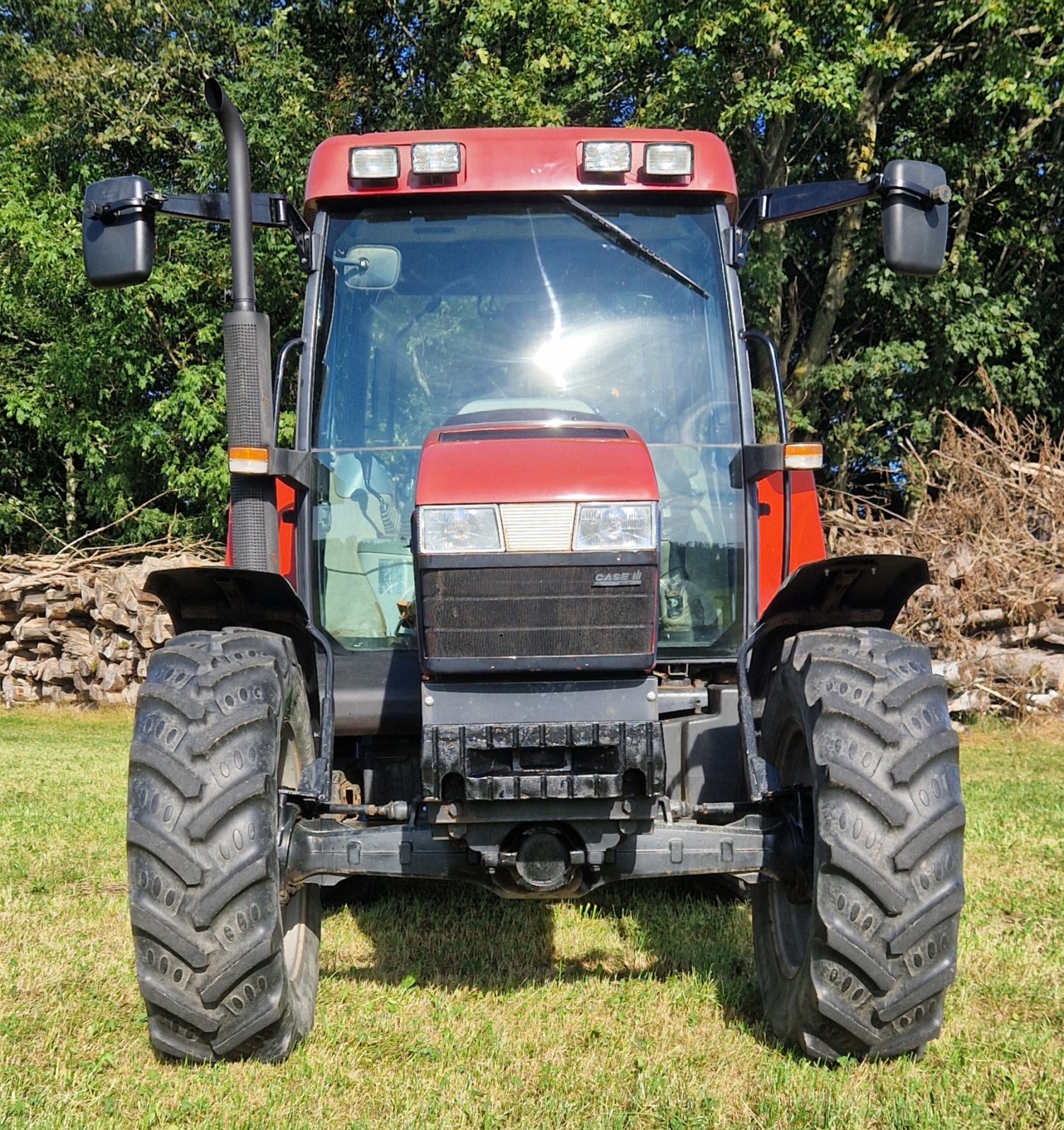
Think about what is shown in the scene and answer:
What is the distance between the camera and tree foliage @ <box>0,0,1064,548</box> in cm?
1249

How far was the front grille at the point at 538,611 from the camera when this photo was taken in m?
3.05

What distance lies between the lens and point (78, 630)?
1202 centimetres

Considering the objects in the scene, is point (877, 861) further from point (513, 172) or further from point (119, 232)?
point (119, 232)

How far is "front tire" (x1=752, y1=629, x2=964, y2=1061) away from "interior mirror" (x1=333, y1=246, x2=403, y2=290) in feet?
6.15

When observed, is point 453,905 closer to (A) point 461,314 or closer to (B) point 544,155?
(A) point 461,314

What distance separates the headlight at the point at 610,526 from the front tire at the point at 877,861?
0.57 meters

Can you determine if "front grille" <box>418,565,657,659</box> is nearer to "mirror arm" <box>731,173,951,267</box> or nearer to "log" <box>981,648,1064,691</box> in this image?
"mirror arm" <box>731,173,951,267</box>

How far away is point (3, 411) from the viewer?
16.7m

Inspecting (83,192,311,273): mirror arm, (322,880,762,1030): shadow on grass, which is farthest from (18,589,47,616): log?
(83,192,311,273): mirror arm

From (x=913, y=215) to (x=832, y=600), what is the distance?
3.72ft

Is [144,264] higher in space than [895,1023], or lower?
higher

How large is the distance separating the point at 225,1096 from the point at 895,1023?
1578 mm

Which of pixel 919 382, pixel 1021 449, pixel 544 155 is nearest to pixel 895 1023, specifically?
pixel 544 155

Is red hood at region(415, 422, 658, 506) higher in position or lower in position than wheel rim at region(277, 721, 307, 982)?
higher
